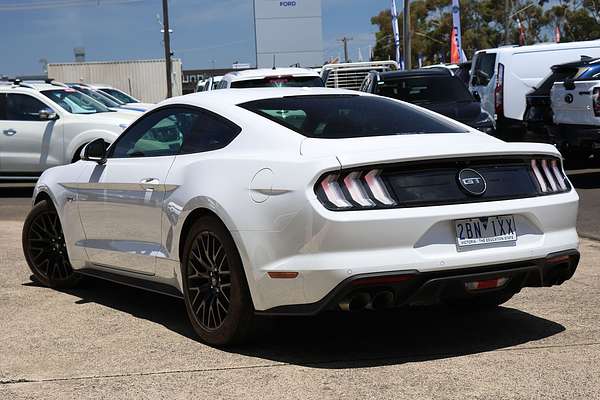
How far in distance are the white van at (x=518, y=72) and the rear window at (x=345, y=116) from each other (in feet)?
36.7

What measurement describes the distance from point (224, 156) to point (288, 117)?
0.47 meters

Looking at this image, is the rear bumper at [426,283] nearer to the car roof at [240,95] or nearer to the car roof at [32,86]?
the car roof at [240,95]

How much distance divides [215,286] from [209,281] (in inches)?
2.4

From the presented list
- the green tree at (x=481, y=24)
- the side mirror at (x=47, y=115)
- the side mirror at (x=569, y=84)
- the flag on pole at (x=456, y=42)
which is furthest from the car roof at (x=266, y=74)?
the green tree at (x=481, y=24)

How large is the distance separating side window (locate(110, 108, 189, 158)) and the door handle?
0.67 feet

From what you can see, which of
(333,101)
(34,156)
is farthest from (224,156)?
(34,156)

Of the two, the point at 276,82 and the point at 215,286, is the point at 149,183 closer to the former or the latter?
the point at 215,286

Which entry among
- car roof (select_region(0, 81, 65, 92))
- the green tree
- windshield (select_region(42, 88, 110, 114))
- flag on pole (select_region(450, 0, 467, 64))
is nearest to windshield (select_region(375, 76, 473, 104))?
windshield (select_region(42, 88, 110, 114))

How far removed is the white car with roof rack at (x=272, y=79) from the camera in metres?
13.9

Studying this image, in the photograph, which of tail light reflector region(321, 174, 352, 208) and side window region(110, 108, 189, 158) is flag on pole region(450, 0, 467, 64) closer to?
side window region(110, 108, 189, 158)

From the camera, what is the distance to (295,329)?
5430 millimetres

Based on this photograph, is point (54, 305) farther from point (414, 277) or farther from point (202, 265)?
point (414, 277)

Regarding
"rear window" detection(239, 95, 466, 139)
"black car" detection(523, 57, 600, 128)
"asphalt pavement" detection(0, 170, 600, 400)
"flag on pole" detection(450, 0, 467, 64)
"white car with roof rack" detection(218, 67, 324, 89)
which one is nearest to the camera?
"asphalt pavement" detection(0, 170, 600, 400)

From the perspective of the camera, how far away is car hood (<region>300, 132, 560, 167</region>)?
4.46 metres
